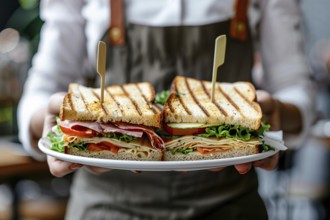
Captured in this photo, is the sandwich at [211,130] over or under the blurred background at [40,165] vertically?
over

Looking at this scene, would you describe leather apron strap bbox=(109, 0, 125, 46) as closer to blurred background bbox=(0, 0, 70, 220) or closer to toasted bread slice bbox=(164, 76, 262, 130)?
toasted bread slice bbox=(164, 76, 262, 130)

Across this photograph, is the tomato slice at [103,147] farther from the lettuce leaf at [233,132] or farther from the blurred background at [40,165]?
the blurred background at [40,165]

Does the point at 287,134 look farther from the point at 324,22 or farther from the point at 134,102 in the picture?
the point at 324,22

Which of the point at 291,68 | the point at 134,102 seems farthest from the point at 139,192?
the point at 291,68

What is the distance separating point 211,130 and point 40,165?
1.79 metres

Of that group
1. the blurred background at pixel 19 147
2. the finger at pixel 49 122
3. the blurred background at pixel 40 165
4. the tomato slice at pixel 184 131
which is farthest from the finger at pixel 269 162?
the blurred background at pixel 19 147

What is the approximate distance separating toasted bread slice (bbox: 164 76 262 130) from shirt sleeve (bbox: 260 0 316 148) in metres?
0.28

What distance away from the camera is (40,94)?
1.88 m

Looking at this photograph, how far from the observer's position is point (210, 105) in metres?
1.49

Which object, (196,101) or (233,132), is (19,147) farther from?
(233,132)

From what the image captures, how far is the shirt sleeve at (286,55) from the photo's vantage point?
1.85 m

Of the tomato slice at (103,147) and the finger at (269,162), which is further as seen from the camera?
the finger at (269,162)

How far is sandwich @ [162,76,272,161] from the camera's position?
4.45 ft

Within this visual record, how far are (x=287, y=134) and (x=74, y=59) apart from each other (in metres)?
0.77
